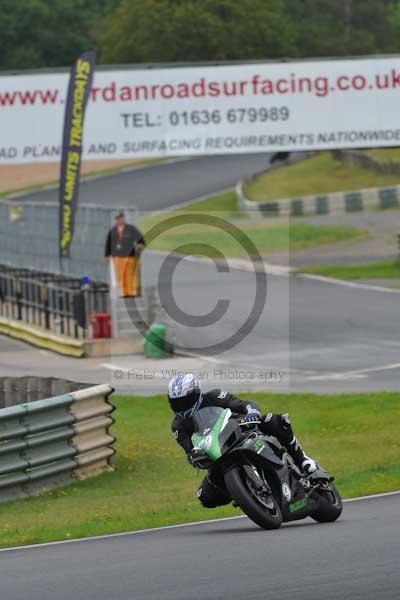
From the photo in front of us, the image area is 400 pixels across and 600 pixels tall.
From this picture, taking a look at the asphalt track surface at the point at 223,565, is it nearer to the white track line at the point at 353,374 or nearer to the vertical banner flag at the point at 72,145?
the white track line at the point at 353,374

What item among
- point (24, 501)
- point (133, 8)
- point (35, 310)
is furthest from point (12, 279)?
point (133, 8)

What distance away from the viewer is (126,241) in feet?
87.6

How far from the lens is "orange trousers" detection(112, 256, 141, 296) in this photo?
26.6 m

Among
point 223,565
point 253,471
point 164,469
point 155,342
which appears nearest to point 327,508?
point 253,471

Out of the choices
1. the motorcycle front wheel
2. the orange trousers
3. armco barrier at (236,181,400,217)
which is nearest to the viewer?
the motorcycle front wheel

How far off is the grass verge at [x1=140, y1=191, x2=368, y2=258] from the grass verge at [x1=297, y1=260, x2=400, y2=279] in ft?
14.8

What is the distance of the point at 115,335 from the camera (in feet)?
86.4

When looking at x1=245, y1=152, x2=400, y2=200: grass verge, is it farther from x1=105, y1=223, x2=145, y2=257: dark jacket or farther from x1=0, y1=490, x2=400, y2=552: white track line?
x1=0, y1=490, x2=400, y2=552: white track line

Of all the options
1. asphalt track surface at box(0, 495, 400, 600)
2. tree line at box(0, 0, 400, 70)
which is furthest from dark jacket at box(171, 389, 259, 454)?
tree line at box(0, 0, 400, 70)

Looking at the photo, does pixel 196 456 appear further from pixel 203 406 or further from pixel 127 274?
pixel 127 274

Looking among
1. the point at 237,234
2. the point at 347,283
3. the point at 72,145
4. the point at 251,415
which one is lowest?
the point at 251,415

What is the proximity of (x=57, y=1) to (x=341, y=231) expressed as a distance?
63001 mm

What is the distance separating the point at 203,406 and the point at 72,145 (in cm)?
2059

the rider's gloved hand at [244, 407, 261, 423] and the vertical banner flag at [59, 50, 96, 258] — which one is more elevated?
the vertical banner flag at [59, 50, 96, 258]
